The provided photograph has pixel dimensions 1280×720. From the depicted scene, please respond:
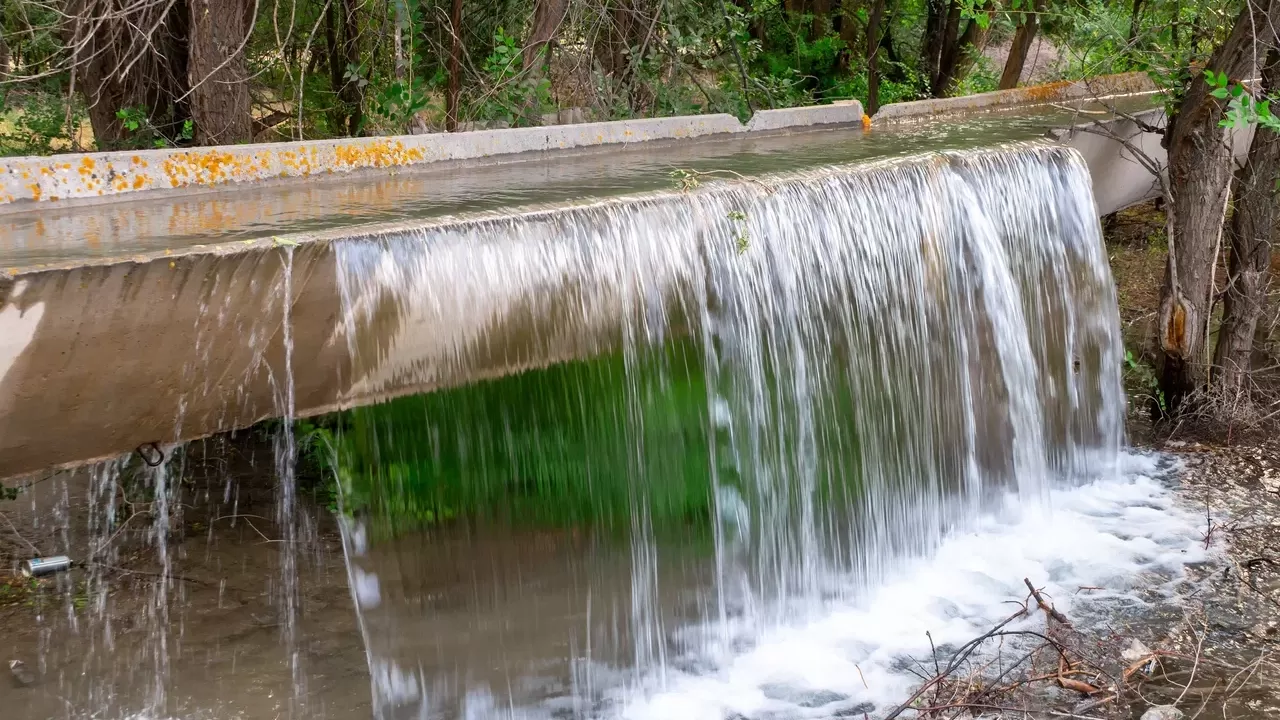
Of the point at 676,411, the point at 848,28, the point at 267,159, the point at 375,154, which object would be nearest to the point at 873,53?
the point at 848,28

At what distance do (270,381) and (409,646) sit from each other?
1.43m

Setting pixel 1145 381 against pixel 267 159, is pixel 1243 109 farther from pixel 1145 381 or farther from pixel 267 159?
pixel 267 159

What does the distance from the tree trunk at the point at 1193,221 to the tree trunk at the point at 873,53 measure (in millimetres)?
5648

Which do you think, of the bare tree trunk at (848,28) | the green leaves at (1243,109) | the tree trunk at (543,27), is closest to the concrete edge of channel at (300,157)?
the tree trunk at (543,27)

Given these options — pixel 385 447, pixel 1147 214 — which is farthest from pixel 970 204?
pixel 1147 214

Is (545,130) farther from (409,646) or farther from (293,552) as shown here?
(409,646)

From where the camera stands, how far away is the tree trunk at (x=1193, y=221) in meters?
7.32

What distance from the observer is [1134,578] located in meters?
5.91

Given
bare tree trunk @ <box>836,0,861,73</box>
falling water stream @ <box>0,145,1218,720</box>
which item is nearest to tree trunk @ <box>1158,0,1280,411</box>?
falling water stream @ <box>0,145,1218,720</box>

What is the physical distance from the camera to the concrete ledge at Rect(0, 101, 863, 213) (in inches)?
216

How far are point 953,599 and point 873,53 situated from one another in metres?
8.67

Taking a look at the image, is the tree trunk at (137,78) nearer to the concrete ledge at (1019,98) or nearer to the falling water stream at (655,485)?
the falling water stream at (655,485)

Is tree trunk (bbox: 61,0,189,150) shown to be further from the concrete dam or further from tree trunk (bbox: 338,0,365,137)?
the concrete dam

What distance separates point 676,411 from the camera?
538cm
